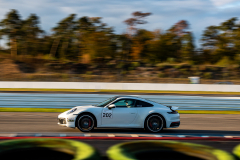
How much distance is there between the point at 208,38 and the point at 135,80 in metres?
39.5

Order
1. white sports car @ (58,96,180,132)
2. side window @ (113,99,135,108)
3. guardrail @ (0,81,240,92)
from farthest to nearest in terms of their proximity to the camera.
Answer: guardrail @ (0,81,240,92) → side window @ (113,99,135,108) → white sports car @ (58,96,180,132)

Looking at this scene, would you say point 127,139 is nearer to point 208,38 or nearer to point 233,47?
point 233,47

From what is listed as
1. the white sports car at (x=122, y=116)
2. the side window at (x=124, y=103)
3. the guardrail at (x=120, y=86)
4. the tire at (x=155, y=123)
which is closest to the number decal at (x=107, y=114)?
the white sports car at (x=122, y=116)

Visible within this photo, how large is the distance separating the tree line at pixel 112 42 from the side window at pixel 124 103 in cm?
4446

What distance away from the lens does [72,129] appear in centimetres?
875

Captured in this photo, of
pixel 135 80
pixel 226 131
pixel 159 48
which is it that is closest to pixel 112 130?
pixel 226 131

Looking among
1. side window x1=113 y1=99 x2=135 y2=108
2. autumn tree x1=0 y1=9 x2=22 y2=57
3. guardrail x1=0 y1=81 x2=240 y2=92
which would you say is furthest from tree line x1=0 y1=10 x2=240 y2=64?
side window x1=113 y1=99 x2=135 y2=108

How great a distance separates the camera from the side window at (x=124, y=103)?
8367mm

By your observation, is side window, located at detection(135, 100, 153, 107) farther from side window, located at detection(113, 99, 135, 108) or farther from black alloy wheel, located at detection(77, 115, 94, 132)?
black alloy wheel, located at detection(77, 115, 94, 132)

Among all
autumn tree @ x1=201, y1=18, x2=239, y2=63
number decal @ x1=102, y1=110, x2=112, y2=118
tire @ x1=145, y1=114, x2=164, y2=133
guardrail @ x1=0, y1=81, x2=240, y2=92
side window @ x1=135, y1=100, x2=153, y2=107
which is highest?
autumn tree @ x1=201, y1=18, x2=239, y2=63

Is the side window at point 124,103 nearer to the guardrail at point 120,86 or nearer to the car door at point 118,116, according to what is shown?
the car door at point 118,116

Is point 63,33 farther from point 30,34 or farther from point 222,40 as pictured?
point 222,40

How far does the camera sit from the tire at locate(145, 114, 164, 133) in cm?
838

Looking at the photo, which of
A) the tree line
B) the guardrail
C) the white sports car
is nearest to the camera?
the white sports car
